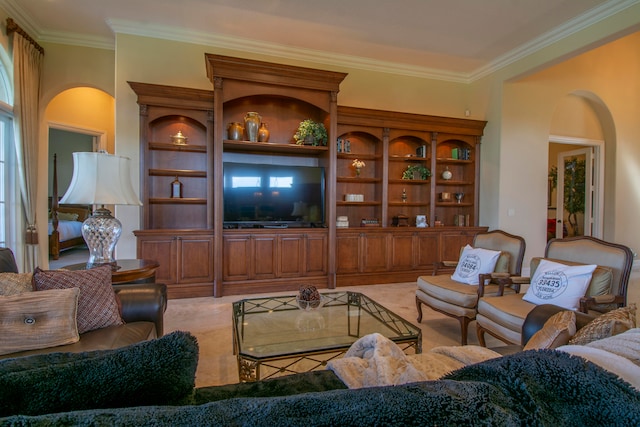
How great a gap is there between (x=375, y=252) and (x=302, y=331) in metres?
2.86

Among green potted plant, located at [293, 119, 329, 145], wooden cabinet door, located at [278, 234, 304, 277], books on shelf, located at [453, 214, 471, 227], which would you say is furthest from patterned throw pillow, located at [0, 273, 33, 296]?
books on shelf, located at [453, 214, 471, 227]

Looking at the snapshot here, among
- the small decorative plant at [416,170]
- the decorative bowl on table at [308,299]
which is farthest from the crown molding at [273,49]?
the decorative bowl on table at [308,299]

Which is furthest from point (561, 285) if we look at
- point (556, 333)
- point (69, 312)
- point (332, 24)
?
point (332, 24)

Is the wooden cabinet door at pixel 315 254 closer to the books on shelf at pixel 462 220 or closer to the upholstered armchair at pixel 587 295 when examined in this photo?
the upholstered armchair at pixel 587 295

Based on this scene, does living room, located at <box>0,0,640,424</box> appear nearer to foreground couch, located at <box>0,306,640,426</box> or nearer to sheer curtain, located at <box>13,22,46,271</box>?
sheer curtain, located at <box>13,22,46,271</box>

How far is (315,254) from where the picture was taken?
14.3 ft

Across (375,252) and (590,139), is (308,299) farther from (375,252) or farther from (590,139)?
(590,139)

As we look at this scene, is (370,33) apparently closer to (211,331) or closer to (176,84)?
(176,84)

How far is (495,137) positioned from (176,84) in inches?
189

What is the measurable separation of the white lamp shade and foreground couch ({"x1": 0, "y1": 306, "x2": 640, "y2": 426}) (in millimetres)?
1924

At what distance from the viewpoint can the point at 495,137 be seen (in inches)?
199

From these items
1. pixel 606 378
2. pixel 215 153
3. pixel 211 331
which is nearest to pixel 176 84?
pixel 215 153

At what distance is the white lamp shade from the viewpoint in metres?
2.21

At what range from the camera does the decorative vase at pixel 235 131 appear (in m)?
4.18
